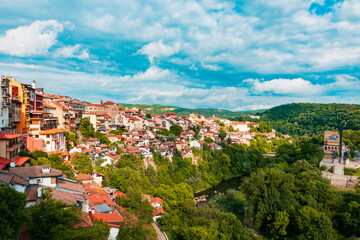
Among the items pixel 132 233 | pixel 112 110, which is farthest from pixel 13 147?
pixel 112 110

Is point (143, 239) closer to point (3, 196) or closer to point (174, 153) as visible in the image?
point (3, 196)

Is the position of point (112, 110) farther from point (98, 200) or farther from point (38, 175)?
point (38, 175)

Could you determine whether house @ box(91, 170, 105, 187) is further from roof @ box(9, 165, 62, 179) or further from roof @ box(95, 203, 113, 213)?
roof @ box(9, 165, 62, 179)

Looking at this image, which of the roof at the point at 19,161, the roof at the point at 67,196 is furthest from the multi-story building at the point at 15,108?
the roof at the point at 67,196

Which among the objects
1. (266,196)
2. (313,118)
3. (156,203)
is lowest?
(156,203)

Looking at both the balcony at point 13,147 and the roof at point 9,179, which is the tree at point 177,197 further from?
the roof at point 9,179

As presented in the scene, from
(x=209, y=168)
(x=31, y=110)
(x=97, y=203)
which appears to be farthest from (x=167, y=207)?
(x=209, y=168)
